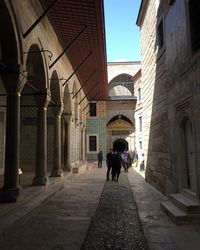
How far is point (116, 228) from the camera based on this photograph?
5.29m

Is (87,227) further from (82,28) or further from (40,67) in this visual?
(82,28)

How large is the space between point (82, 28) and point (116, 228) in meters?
7.55

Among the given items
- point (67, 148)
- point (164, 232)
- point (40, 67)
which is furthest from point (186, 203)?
point (67, 148)

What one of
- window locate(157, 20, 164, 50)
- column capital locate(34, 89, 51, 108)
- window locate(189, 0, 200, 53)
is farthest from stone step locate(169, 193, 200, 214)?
window locate(157, 20, 164, 50)

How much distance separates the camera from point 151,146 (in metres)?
11.5

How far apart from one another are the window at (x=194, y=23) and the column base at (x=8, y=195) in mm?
4922

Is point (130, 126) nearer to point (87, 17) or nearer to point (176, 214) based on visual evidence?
point (87, 17)

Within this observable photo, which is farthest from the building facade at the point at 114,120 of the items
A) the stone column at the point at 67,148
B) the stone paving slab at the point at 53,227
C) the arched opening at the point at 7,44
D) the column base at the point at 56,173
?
the arched opening at the point at 7,44

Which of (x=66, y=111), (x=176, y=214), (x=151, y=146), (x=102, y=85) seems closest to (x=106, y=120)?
(x=102, y=85)

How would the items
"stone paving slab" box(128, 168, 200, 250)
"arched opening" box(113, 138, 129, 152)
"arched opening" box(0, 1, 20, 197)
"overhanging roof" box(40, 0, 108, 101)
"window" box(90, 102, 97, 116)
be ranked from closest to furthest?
"stone paving slab" box(128, 168, 200, 250) → "arched opening" box(0, 1, 20, 197) → "overhanging roof" box(40, 0, 108, 101) → "window" box(90, 102, 97, 116) → "arched opening" box(113, 138, 129, 152)

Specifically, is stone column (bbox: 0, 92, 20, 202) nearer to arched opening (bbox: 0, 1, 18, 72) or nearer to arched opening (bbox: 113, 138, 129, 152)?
arched opening (bbox: 0, 1, 18, 72)

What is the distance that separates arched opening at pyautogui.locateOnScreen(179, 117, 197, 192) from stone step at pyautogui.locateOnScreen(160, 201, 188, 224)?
686 mm

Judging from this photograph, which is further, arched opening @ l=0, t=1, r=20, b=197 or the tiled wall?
the tiled wall

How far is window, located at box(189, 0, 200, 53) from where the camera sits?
241 inches
